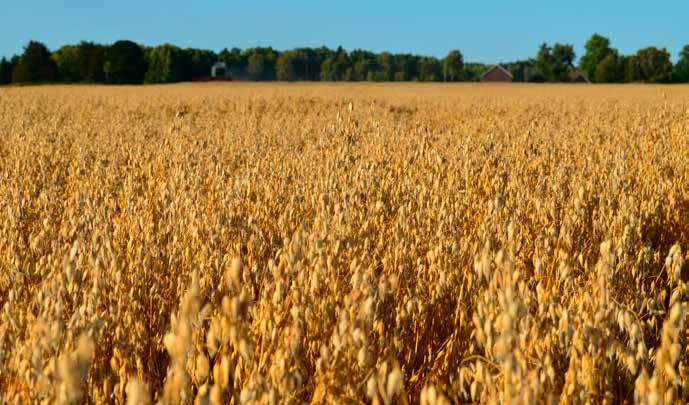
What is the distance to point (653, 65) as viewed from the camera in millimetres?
73000

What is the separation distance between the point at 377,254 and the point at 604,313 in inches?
40.8

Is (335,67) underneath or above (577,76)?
above

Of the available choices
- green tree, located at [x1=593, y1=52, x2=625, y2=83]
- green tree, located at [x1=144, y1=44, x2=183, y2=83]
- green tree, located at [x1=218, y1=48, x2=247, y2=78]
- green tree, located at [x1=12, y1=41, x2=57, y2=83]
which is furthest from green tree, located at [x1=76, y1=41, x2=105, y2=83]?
green tree, located at [x1=593, y1=52, x2=625, y2=83]

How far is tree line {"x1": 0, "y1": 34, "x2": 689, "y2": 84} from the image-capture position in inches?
2689

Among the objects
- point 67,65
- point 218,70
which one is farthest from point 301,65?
point 67,65

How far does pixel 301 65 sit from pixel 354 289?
4986 inches

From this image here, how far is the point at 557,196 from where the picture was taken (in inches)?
118

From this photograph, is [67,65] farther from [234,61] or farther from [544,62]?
[544,62]

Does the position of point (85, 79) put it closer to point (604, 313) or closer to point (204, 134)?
point (204, 134)

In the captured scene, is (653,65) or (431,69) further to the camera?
(431,69)

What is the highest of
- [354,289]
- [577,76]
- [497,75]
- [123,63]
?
[123,63]

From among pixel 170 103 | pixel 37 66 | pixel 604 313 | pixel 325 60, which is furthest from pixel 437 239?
pixel 325 60

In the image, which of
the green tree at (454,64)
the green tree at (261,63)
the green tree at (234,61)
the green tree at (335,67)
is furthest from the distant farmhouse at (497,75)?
the green tree at (261,63)

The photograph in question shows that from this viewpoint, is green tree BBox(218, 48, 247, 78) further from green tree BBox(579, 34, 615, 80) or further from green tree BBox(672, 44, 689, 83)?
green tree BBox(672, 44, 689, 83)
